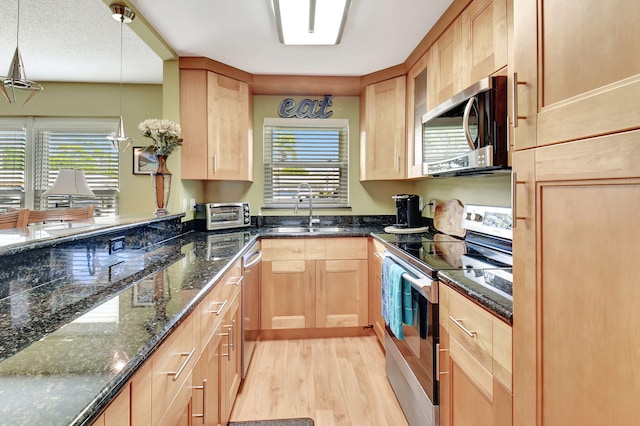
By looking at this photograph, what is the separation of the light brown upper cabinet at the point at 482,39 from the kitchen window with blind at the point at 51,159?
364 cm

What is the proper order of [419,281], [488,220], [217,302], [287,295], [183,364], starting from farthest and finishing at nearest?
1. [287,295]
2. [488,220]
3. [419,281]
4. [217,302]
5. [183,364]

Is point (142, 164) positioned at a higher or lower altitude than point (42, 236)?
higher

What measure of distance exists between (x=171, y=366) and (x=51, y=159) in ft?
13.1

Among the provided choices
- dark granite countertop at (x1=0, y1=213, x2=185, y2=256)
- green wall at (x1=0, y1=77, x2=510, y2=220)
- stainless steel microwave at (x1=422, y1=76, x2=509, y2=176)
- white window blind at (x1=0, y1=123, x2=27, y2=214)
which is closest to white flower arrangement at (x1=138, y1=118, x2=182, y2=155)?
green wall at (x1=0, y1=77, x2=510, y2=220)

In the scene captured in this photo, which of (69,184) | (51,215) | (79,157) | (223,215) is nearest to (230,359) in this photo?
(223,215)

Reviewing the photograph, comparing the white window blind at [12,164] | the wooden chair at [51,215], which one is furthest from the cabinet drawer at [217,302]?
the white window blind at [12,164]

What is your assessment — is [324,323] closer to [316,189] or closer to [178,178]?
[316,189]

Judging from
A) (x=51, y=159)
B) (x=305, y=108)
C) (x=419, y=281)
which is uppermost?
(x=305, y=108)

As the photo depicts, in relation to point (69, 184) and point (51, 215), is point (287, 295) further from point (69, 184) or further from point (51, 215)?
point (69, 184)

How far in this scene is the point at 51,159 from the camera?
147 inches

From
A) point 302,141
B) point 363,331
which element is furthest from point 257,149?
point 363,331

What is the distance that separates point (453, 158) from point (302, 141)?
189 centimetres

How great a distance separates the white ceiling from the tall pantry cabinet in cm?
148

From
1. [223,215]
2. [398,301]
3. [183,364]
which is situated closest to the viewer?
[183,364]
